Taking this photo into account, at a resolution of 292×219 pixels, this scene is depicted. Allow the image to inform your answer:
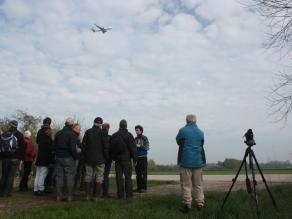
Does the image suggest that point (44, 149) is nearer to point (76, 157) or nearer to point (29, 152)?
point (76, 157)

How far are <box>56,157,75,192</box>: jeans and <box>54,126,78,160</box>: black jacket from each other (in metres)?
0.11

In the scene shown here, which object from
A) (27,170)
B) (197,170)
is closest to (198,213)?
(197,170)

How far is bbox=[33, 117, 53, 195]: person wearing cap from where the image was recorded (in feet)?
39.7

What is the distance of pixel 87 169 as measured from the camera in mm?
11156

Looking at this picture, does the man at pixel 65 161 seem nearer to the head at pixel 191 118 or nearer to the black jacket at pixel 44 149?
the black jacket at pixel 44 149

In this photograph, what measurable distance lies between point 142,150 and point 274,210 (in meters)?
5.13

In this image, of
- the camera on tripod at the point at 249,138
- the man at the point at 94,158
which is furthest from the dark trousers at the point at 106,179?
the camera on tripod at the point at 249,138

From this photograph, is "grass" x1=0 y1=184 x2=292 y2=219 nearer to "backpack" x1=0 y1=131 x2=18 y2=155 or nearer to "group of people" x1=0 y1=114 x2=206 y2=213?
"group of people" x1=0 y1=114 x2=206 y2=213

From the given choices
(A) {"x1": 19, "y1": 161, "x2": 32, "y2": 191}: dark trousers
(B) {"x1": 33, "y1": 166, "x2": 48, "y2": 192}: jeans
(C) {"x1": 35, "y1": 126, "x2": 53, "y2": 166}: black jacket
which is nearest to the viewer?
(B) {"x1": 33, "y1": 166, "x2": 48, "y2": 192}: jeans

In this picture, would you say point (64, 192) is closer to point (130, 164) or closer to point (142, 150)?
point (130, 164)

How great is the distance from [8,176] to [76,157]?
2.05 meters

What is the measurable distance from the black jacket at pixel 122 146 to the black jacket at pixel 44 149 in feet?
6.30

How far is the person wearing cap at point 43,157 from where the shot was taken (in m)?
12.1

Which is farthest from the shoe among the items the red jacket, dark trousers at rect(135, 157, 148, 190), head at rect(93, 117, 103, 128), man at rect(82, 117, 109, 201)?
the red jacket
